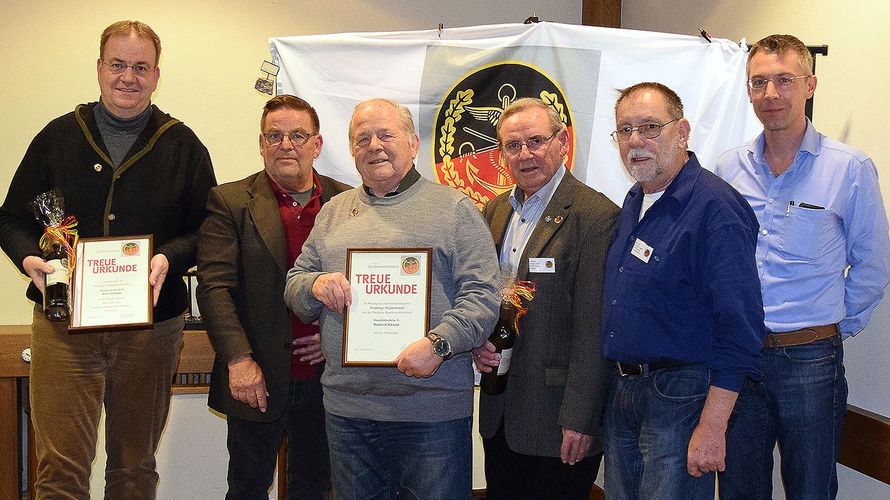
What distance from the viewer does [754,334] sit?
2250 mm

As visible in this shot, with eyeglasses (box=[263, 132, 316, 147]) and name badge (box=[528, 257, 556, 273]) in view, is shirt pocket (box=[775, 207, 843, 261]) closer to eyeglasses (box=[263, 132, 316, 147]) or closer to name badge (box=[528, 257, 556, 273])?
name badge (box=[528, 257, 556, 273])

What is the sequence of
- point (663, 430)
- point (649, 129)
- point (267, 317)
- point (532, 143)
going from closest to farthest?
point (663, 430) < point (649, 129) < point (532, 143) < point (267, 317)

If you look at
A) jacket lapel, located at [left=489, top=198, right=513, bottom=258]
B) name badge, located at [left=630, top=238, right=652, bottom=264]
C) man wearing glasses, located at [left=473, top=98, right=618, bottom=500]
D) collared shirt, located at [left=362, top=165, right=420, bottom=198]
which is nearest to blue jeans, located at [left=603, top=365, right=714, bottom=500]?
man wearing glasses, located at [left=473, top=98, right=618, bottom=500]

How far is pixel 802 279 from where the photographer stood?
2783 mm

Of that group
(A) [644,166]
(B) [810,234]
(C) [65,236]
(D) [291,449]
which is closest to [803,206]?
(B) [810,234]

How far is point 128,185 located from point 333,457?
1223 millimetres

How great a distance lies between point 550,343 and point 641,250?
42cm

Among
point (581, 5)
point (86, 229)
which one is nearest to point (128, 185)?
point (86, 229)

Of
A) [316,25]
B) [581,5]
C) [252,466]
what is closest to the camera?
[252,466]

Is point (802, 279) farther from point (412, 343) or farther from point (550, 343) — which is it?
point (412, 343)

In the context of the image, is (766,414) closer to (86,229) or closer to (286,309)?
(286,309)

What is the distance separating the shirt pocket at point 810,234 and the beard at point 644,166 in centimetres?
65

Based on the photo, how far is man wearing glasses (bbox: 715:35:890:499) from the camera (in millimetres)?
2730

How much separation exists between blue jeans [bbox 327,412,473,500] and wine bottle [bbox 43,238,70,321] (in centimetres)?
98
